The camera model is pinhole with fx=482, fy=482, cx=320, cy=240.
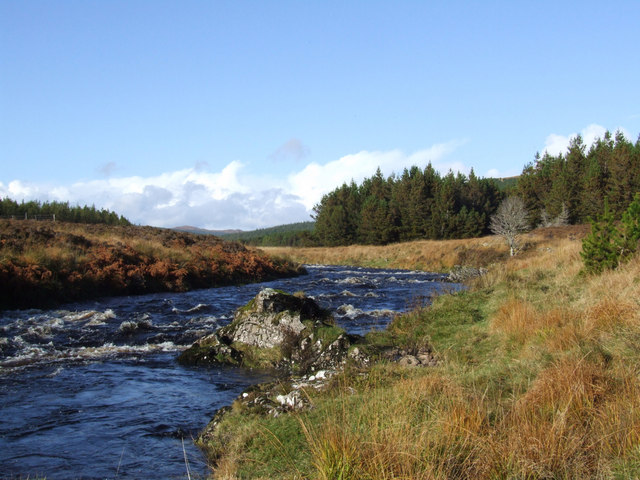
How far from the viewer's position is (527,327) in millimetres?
7938

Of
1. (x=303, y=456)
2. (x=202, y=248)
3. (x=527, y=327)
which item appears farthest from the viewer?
(x=202, y=248)

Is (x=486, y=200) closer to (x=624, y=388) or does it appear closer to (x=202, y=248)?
(x=202, y=248)

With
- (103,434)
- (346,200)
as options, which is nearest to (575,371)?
(103,434)

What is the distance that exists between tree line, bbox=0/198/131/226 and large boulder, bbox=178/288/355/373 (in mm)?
51192

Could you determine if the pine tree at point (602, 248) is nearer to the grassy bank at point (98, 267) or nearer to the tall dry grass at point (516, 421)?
the tall dry grass at point (516, 421)

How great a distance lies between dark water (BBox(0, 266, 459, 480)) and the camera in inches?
216

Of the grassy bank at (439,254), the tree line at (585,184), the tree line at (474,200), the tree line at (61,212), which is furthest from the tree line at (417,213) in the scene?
the tree line at (61,212)

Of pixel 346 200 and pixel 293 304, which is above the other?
pixel 346 200

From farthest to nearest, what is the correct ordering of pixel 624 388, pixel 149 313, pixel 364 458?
pixel 149 313 < pixel 624 388 < pixel 364 458

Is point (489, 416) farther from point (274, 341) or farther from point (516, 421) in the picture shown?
point (274, 341)

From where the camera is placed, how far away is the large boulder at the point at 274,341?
30.1 feet

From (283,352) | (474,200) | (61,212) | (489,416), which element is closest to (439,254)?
(474,200)

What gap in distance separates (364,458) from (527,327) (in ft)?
17.3

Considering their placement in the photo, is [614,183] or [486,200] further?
[486,200]
